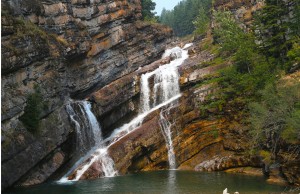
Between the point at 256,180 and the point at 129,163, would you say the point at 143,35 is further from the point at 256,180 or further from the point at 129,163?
the point at 256,180

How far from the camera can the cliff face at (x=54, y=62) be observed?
3644 cm

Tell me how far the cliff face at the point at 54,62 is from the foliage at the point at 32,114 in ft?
1.93

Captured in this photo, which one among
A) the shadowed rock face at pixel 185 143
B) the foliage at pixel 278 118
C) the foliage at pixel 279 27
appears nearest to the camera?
the foliage at pixel 278 118

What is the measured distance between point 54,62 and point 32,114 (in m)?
9.35

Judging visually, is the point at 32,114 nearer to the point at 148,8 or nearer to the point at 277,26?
the point at 277,26

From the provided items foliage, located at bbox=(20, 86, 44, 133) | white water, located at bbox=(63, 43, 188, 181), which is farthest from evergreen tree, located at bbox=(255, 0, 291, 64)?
foliage, located at bbox=(20, 86, 44, 133)

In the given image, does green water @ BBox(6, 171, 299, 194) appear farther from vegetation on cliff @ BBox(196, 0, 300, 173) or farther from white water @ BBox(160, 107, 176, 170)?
vegetation on cliff @ BBox(196, 0, 300, 173)

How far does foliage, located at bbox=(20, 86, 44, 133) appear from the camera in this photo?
38250 millimetres

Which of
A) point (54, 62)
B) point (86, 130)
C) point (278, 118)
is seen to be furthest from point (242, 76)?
point (54, 62)

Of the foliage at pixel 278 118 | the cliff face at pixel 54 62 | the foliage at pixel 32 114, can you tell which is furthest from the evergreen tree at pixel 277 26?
the foliage at pixel 32 114

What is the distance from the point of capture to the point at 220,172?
130 ft

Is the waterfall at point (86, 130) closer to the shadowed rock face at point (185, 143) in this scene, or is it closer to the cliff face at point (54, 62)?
the cliff face at point (54, 62)

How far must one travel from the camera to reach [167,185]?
108 ft

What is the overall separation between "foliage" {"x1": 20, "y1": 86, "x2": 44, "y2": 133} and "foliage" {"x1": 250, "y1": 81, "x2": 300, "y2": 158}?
23.3 meters
